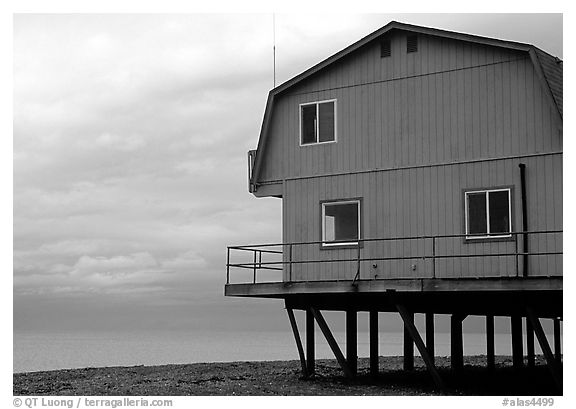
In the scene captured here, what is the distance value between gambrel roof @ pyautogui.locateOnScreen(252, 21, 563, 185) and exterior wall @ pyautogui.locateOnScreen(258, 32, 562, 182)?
20 cm

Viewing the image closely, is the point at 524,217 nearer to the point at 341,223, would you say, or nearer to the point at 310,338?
the point at 341,223

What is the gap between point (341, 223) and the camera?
28891 mm

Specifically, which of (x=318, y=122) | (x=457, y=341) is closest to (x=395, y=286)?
(x=318, y=122)

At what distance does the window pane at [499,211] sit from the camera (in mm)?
26280

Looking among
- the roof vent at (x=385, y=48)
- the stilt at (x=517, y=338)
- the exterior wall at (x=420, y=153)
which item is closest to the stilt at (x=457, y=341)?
the stilt at (x=517, y=338)

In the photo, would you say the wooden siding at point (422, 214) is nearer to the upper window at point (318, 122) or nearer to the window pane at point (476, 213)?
the window pane at point (476, 213)

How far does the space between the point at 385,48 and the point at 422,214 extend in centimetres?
460

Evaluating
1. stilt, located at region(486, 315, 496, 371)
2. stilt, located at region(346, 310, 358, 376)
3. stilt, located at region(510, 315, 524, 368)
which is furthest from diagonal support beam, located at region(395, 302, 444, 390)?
stilt, located at region(486, 315, 496, 371)

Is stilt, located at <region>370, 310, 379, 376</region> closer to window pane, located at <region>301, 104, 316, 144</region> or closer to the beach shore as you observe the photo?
the beach shore

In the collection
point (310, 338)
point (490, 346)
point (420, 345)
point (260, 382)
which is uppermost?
point (420, 345)

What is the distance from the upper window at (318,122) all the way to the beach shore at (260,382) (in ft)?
22.1

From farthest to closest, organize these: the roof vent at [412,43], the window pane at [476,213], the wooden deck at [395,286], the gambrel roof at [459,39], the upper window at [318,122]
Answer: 1. the upper window at [318,122]
2. the roof vent at [412,43]
3. the window pane at [476,213]
4. the gambrel roof at [459,39]
5. the wooden deck at [395,286]
